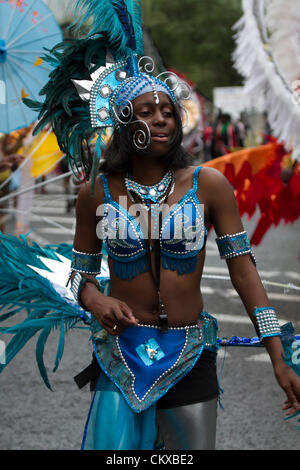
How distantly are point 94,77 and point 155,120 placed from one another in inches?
12.2

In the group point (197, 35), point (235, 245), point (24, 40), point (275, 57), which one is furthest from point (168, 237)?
point (197, 35)

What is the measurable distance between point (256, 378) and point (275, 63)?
262 centimetres

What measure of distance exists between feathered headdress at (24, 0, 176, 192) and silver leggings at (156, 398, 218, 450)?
0.86 metres

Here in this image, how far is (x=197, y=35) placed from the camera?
29.7 metres

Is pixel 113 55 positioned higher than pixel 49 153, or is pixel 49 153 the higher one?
pixel 113 55

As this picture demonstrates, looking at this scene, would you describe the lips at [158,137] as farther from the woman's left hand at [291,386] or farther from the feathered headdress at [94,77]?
the woman's left hand at [291,386]

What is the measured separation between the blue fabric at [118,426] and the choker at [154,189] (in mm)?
623

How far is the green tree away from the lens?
29.1m

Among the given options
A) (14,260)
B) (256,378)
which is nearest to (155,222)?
(14,260)

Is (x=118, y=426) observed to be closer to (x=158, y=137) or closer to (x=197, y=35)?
(x=158, y=137)

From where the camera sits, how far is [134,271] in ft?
7.41

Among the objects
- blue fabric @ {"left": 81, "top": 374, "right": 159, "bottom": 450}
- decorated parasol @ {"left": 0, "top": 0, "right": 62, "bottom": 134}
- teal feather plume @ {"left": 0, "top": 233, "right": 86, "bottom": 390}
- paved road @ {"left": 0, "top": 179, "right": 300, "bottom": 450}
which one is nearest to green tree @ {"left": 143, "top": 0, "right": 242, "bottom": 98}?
paved road @ {"left": 0, "top": 179, "right": 300, "bottom": 450}

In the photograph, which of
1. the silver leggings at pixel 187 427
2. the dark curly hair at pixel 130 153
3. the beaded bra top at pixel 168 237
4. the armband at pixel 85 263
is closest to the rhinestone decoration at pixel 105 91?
the dark curly hair at pixel 130 153

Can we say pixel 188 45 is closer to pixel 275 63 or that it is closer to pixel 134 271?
pixel 275 63
